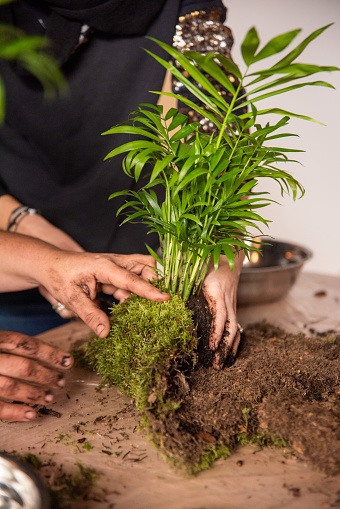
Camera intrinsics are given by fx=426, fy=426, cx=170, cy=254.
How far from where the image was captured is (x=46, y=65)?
19.7 inches

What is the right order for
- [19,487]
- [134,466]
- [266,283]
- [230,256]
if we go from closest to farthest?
1. [19,487]
2. [134,466]
3. [230,256]
4. [266,283]

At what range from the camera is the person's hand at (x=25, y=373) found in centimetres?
84

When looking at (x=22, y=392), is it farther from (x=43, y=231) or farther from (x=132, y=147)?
(x=43, y=231)

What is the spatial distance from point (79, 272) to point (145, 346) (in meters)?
0.26

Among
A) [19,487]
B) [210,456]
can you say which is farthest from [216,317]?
[19,487]

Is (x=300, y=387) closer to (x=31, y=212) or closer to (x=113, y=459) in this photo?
(x=113, y=459)

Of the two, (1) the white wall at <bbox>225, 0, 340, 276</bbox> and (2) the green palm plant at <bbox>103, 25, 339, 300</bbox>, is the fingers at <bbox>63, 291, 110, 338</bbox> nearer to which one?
(2) the green palm plant at <bbox>103, 25, 339, 300</bbox>

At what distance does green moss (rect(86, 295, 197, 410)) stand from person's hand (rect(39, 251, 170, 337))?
0.03m

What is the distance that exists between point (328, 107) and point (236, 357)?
2654mm

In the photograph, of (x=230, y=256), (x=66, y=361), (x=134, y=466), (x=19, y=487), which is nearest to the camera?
(x=19, y=487)

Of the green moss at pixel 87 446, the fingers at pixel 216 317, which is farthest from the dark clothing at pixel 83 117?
the green moss at pixel 87 446

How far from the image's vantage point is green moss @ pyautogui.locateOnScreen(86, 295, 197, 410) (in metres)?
0.83

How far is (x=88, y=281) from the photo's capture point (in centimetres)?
103

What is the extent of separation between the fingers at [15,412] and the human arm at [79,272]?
0.22 m
